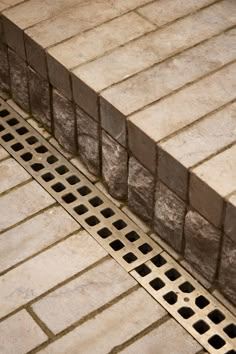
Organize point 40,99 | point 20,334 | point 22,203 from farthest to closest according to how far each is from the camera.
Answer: point 40,99, point 22,203, point 20,334

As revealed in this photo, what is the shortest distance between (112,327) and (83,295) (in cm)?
15

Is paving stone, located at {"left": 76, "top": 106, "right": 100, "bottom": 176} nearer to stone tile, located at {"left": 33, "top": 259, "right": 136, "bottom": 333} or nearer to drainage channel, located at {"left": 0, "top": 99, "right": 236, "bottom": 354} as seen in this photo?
drainage channel, located at {"left": 0, "top": 99, "right": 236, "bottom": 354}

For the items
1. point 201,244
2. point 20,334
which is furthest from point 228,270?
point 20,334

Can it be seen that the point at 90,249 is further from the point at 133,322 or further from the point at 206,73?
the point at 206,73

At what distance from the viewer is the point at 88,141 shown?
2535 millimetres

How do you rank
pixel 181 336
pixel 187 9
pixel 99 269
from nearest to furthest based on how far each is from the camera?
pixel 181 336, pixel 99 269, pixel 187 9

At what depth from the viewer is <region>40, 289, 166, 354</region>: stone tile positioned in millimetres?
2098

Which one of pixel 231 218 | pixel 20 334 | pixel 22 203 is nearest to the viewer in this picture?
pixel 231 218

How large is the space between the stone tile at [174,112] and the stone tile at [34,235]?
0.37 meters

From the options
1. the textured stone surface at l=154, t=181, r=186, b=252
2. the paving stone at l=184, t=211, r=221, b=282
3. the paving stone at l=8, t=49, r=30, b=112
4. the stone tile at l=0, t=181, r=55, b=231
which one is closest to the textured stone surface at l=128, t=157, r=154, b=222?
the textured stone surface at l=154, t=181, r=186, b=252

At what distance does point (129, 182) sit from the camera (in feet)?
7.85

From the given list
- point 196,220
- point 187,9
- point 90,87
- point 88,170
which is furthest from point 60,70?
point 196,220

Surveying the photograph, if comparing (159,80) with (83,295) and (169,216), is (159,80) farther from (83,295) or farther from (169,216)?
(83,295)

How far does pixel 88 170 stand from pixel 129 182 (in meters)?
0.28
